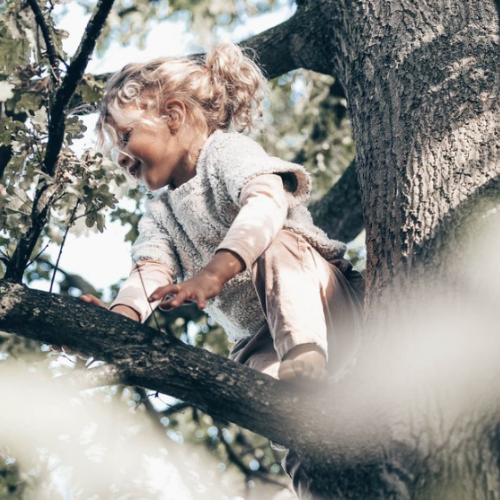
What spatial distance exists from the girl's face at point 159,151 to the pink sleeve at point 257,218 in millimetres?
507

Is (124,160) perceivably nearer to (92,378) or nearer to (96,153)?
(96,153)

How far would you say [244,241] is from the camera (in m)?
2.17

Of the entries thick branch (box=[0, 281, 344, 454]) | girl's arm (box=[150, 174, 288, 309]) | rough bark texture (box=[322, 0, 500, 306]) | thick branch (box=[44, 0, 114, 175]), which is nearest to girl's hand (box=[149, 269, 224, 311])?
girl's arm (box=[150, 174, 288, 309])

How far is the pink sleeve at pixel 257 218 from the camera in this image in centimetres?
216

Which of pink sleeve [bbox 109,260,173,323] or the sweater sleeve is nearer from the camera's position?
the sweater sleeve

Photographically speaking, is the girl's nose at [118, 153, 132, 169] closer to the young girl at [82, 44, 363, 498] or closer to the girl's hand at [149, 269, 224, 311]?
the young girl at [82, 44, 363, 498]

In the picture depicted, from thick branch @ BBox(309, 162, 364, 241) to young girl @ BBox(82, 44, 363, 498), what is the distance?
1.34 m

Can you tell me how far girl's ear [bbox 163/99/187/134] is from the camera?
2.95 m

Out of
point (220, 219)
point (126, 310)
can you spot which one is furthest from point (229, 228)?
point (126, 310)

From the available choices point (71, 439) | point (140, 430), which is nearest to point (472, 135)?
point (71, 439)

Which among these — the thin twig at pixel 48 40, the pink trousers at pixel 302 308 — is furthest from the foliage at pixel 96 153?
the pink trousers at pixel 302 308

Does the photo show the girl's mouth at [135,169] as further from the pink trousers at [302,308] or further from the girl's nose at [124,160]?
the pink trousers at [302,308]

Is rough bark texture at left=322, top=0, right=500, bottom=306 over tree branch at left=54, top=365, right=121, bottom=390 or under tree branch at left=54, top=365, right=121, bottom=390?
over

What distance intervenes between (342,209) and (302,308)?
232 cm
